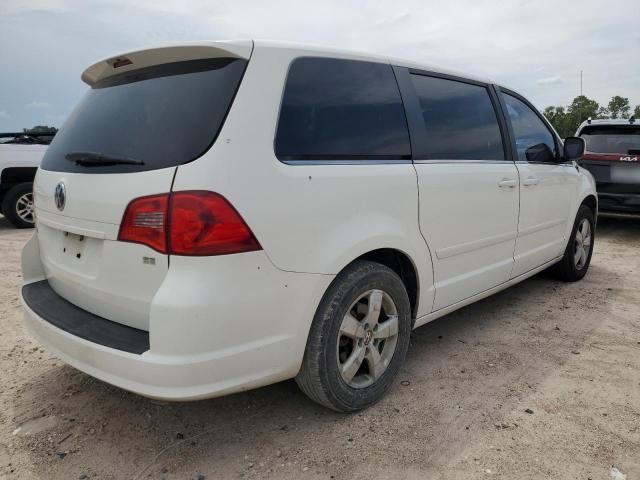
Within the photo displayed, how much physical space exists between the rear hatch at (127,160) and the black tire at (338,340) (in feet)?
2.38

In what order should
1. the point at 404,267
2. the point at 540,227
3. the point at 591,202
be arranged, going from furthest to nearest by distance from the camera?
the point at 591,202, the point at 540,227, the point at 404,267

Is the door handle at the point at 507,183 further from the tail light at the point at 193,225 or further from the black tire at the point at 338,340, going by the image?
the tail light at the point at 193,225

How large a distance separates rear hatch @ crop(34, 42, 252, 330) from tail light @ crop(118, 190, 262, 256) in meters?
0.03

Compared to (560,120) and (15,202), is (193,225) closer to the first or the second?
(15,202)

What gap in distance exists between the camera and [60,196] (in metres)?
2.30

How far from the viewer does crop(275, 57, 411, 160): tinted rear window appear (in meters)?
2.17

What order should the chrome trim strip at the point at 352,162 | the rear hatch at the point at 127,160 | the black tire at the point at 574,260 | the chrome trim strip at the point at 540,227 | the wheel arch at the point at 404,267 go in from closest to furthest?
the rear hatch at the point at 127,160
the chrome trim strip at the point at 352,162
the wheel arch at the point at 404,267
the chrome trim strip at the point at 540,227
the black tire at the point at 574,260

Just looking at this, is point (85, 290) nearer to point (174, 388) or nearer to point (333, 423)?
point (174, 388)

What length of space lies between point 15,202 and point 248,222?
24.3ft

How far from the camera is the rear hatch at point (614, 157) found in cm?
693

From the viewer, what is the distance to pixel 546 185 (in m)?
3.97

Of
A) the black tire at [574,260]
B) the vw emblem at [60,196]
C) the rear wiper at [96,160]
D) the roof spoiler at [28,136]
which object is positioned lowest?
the black tire at [574,260]

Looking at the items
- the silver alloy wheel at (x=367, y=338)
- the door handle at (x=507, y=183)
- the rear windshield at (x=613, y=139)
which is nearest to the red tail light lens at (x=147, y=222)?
the silver alloy wheel at (x=367, y=338)

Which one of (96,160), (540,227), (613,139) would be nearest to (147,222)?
(96,160)
